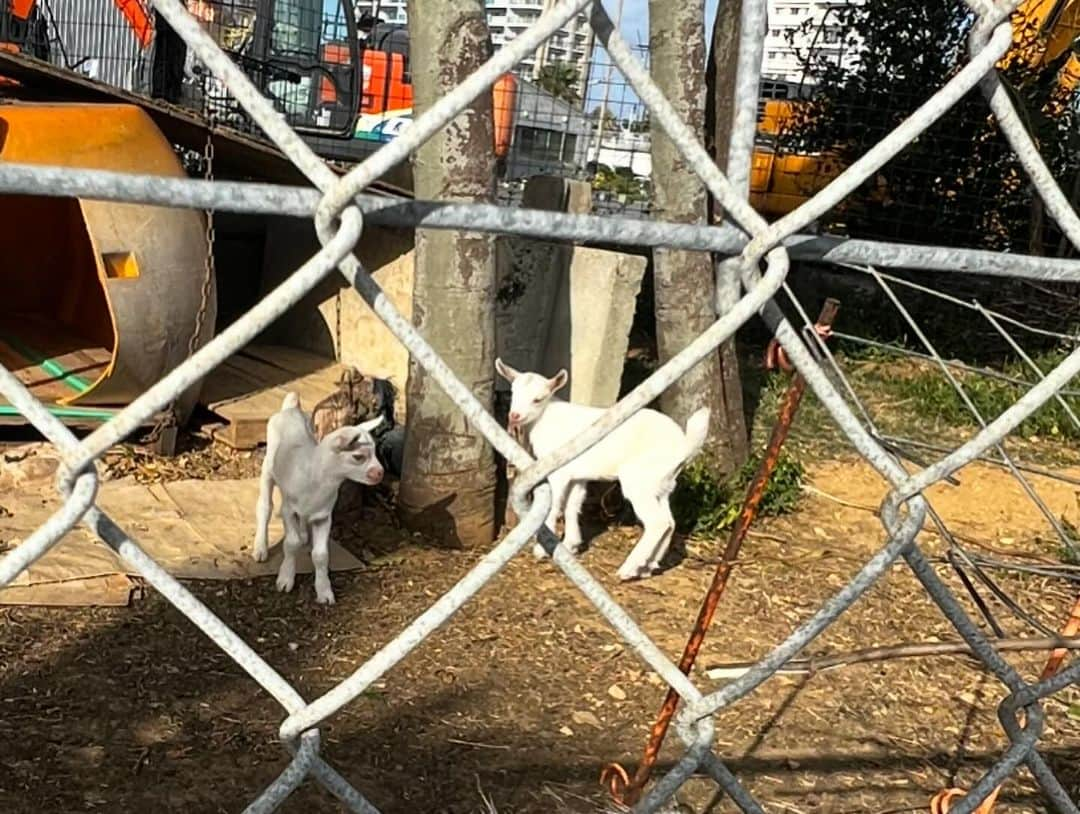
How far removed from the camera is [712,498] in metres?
4.82

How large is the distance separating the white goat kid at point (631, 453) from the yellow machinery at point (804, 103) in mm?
4185

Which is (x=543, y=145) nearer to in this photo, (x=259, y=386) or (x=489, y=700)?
(x=259, y=386)

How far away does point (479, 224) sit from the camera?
0.89m

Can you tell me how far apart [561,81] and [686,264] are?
474cm

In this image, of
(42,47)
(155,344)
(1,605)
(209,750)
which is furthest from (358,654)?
(42,47)

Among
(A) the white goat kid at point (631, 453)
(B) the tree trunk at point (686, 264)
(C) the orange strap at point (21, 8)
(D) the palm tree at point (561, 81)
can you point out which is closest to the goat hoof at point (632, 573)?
(A) the white goat kid at point (631, 453)

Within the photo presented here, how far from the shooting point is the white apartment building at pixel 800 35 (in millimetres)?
9516

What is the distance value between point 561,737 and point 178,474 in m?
2.29

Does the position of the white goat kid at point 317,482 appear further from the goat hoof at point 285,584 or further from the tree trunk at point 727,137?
the tree trunk at point 727,137

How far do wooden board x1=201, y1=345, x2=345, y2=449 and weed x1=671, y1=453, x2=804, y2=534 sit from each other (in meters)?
1.69

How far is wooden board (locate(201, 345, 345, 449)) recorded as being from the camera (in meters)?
5.14

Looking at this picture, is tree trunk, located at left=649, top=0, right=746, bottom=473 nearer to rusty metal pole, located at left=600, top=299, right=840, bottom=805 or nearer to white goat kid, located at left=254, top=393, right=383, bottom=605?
white goat kid, located at left=254, top=393, right=383, bottom=605

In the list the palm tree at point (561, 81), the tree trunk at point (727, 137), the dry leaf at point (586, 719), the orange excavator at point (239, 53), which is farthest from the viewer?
the palm tree at point (561, 81)

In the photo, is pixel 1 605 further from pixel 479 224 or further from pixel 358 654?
pixel 479 224
